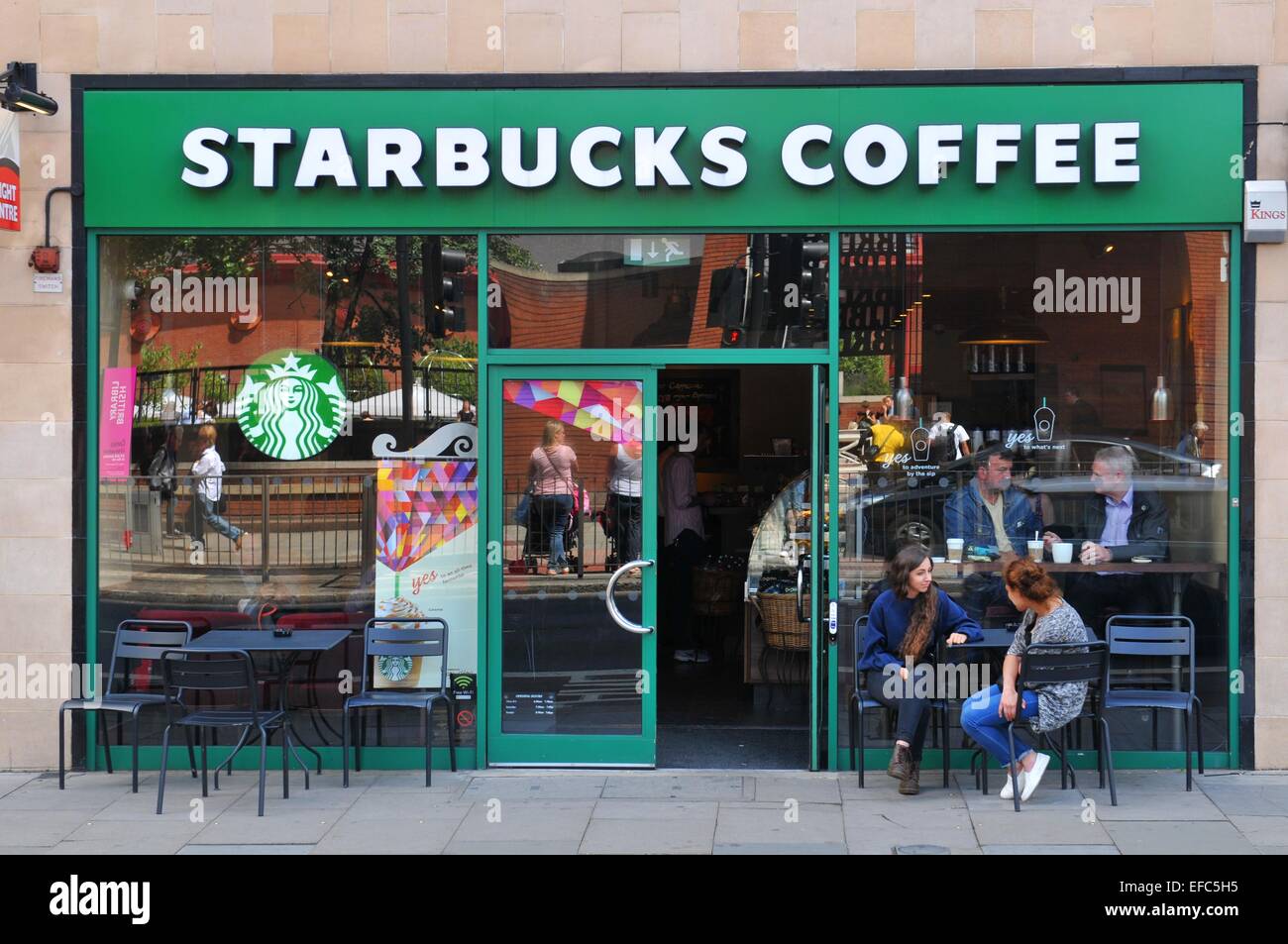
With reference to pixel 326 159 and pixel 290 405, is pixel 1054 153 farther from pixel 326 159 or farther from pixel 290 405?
pixel 290 405

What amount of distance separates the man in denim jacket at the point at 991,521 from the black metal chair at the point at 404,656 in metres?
3.21

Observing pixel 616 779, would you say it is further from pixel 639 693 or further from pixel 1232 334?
pixel 1232 334

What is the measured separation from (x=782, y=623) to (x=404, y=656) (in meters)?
2.75

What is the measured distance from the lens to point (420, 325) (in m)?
8.22

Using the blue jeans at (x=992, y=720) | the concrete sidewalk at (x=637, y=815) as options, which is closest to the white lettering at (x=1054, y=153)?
the blue jeans at (x=992, y=720)

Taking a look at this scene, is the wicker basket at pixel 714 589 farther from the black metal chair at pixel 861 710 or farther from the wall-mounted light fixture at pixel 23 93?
the wall-mounted light fixture at pixel 23 93

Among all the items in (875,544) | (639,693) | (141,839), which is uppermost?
(875,544)

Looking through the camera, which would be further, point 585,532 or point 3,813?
point 585,532

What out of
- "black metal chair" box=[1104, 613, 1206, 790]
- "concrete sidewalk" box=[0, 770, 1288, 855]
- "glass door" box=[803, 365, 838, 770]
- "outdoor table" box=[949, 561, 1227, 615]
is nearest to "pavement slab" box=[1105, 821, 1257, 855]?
"concrete sidewalk" box=[0, 770, 1288, 855]

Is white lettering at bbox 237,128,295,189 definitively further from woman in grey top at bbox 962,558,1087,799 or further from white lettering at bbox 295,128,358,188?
woman in grey top at bbox 962,558,1087,799

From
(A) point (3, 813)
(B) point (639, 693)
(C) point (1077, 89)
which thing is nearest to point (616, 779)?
(B) point (639, 693)

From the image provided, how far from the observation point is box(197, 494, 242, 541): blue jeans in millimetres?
8352

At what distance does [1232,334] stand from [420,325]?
4.91m

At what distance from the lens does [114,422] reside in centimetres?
829
